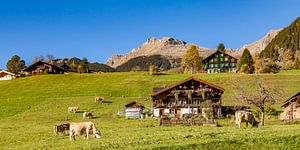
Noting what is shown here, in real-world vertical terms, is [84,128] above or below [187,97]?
below

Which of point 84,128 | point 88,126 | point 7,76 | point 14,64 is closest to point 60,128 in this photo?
point 84,128

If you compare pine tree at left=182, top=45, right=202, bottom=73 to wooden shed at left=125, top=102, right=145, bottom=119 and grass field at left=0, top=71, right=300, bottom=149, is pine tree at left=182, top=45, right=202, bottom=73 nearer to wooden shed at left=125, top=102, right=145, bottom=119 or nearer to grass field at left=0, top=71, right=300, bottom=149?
grass field at left=0, top=71, right=300, bottom=149

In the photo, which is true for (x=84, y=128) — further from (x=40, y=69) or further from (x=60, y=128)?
(x=40, y=69)

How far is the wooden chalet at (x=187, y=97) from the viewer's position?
65.0 meters

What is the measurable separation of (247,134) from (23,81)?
4004 inches

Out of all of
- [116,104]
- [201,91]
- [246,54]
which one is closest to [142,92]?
[116,104]

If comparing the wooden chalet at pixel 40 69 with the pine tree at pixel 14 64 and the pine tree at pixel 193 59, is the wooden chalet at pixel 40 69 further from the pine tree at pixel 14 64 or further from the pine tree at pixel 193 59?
the pine tree at pixel 193 59

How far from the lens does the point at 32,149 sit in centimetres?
2505

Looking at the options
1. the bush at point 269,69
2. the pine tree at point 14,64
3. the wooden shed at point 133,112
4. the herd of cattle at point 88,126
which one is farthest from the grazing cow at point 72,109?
the pine tree at point 14,64

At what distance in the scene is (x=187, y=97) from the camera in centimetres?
6738

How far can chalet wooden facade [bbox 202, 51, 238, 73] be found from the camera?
151 meters

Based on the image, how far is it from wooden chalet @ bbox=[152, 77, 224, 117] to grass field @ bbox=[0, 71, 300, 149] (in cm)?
582

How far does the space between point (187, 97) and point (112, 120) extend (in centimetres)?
1652

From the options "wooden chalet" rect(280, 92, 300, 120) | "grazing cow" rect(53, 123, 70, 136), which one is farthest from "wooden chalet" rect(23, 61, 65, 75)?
"grazing cow" rect(53, 123, 70, 136)
